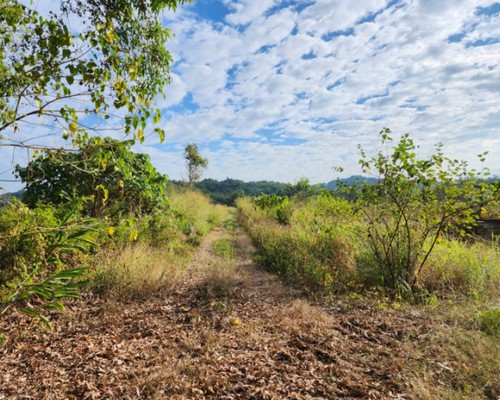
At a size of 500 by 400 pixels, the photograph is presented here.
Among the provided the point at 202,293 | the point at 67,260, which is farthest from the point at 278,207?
the point at 67,260

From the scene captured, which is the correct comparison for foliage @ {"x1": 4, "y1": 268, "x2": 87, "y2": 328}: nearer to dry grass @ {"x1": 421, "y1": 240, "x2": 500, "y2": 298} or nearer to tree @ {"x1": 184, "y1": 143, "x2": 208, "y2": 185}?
dry grass @ {"x1": 421, "y1": 240, "x2": 500, "y2": 298}

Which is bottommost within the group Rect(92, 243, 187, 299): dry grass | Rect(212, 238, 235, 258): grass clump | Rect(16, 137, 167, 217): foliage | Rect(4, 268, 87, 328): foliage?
Rect(212, 238, 235, 258): grass clump

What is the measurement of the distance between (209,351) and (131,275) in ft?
6.33

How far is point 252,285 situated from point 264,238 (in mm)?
2961

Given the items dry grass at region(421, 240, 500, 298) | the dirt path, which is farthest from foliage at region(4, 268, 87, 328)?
dry grass at region(421, 240, 500, 298)

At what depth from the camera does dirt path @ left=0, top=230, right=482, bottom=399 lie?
2.04 metres

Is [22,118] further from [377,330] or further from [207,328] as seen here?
[377,330]

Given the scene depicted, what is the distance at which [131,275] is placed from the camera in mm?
3885

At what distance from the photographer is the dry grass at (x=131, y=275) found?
3740 millimetres

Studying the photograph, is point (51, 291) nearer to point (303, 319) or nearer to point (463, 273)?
point (303, 319)

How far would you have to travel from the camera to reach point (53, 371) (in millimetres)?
2217

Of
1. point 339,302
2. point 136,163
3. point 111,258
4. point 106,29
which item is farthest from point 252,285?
point 106,29

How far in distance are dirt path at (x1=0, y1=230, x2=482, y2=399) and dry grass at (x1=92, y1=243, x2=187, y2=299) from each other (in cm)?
23

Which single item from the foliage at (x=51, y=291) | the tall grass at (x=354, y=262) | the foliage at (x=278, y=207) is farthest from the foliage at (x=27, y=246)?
the foliage at (x=278, y=207)
